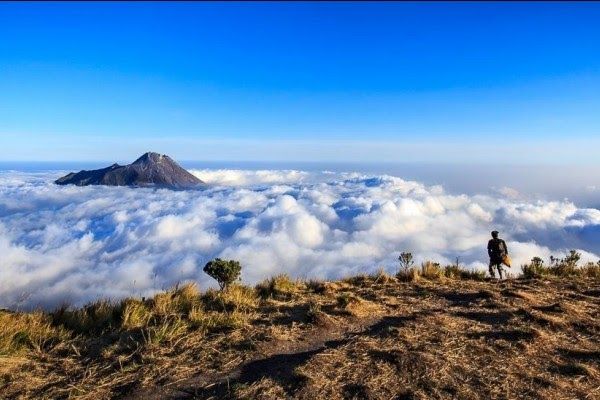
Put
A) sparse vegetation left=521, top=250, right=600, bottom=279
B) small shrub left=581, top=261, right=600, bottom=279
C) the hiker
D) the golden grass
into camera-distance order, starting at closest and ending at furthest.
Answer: the golden grass → small shrub left=581, top=261, right=600, bottom=279 → sparse vegetation left=521, top=250, right=600, bottom=279 → the hiker

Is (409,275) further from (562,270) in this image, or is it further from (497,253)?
(562,270)

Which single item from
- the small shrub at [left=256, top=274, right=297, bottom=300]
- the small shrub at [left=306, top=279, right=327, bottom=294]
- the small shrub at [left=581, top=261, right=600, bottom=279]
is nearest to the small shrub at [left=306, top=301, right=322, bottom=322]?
the small shrub at [left=256, top=274, right=297, bottom=300]

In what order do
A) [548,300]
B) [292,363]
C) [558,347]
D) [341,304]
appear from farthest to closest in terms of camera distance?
[548,300]
[341,304]
[558,347]
[292,363]

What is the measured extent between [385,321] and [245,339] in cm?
270

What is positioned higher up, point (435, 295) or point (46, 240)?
point (435, 295)

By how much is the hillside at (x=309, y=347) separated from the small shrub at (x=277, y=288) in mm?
203

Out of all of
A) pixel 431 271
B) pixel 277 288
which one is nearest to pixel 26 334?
pixel 277 288

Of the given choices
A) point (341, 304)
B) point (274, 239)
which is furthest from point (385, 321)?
point (274, 239)

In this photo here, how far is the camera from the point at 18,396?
214 inches

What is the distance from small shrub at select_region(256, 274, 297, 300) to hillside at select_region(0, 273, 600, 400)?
203 millimetres

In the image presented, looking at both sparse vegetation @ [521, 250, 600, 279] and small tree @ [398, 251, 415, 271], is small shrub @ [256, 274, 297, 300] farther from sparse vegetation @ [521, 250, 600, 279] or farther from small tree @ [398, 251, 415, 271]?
sparse vegetation @ [521, 250, 600, 279]

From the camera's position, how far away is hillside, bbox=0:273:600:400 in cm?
546

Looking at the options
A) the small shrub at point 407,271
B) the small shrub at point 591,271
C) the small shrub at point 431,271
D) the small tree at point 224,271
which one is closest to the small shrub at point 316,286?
the small tree at point 224,271

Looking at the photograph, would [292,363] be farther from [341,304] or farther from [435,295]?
[435,295]
